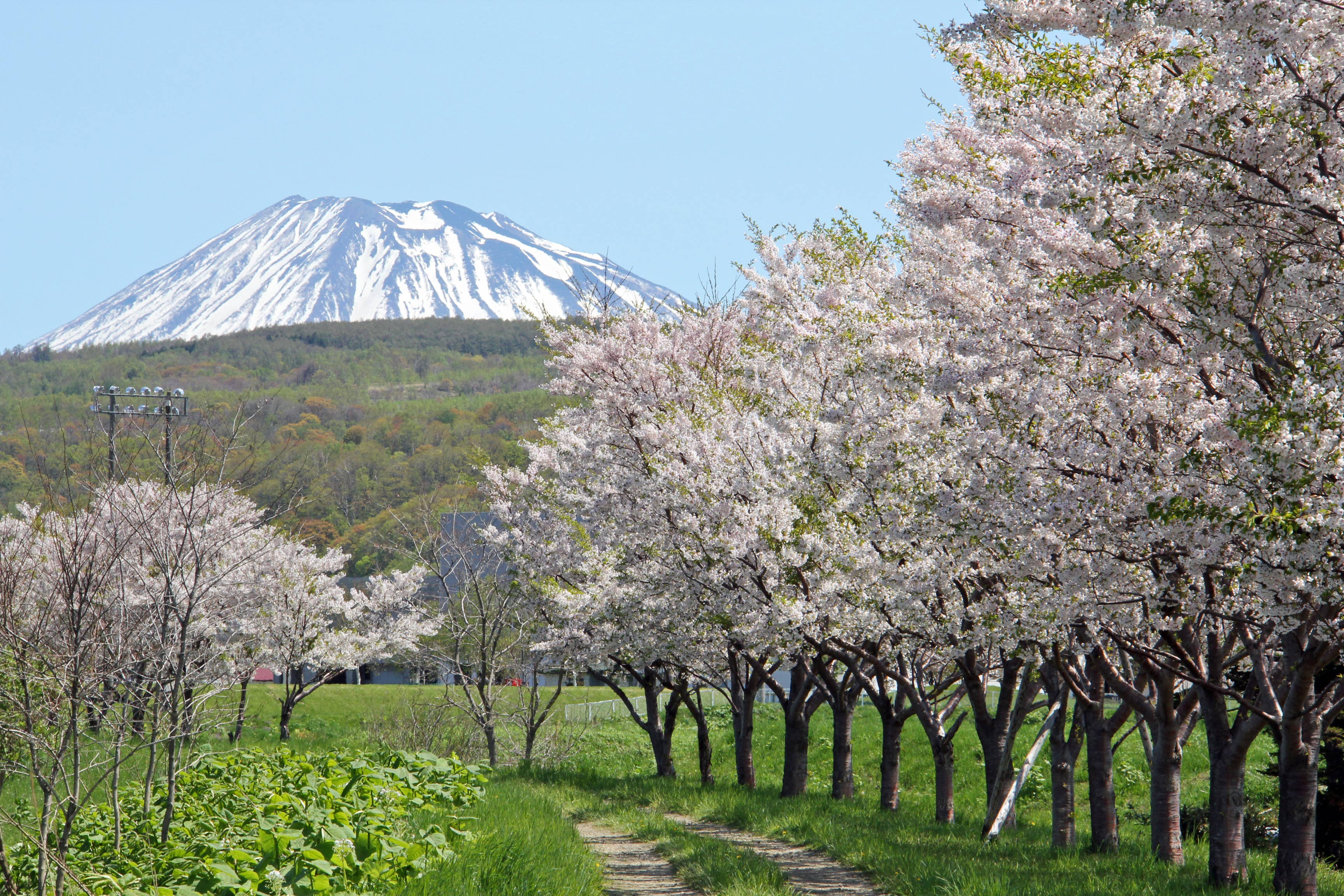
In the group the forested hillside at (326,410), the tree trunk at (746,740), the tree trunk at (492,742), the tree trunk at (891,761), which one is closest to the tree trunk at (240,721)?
the forested hillside at (326,410)

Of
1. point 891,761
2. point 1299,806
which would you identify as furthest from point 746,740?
point 1299,806

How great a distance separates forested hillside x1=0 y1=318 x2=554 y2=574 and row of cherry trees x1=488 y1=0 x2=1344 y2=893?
198 inches

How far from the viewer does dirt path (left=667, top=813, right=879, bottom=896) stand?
848 cm

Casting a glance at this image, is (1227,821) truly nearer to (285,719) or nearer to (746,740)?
(746,740)

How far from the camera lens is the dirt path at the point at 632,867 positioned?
8758 millimetres

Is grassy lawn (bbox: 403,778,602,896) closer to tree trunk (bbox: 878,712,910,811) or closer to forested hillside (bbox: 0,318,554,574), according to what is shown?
forested hillside (bbox: 0,318,554,574)

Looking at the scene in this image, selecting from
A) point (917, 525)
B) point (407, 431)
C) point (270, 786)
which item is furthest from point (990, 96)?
point (407, 431)

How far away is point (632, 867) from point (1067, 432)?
5981 mm

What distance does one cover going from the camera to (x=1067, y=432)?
7.31 metres

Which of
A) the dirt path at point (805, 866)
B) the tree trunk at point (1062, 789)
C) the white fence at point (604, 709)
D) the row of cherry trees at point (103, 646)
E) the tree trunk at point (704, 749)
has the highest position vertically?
the row of cherry trees at point (103, 646)

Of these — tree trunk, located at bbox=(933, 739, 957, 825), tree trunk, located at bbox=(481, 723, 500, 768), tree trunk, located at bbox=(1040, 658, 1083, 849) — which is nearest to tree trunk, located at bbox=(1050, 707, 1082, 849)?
tree trunk, located at bbox=(1040, 658, 1083, 849)

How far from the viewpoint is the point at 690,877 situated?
9.11 m

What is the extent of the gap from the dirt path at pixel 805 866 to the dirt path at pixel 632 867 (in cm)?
86

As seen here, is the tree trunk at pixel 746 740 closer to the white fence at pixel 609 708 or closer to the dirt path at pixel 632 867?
the dirt path at pixel 632 867
